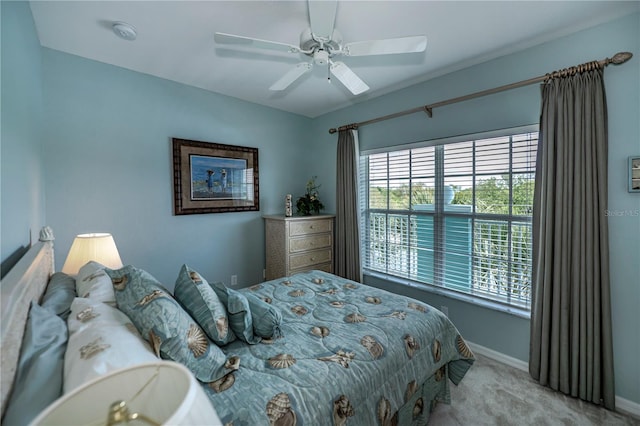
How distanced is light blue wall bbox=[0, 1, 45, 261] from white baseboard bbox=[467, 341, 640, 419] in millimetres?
3302

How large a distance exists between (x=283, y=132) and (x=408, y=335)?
3.15 metres

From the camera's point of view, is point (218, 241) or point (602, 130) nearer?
point (602, 130)

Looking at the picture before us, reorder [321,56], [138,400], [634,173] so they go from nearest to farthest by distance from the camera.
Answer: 1. [138,400]
2. [321,56]
3. [634,173]

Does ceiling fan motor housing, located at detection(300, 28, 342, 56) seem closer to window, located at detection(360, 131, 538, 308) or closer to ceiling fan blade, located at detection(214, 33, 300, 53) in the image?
ceiling fan blade, located at detection(214, 33, 300, 53)

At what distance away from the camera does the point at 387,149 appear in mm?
3293

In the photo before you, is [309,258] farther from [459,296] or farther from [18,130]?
[18,130]

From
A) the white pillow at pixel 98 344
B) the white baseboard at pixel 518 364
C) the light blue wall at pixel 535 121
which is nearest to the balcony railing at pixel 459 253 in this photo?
the light blue wall at pixel 535 121

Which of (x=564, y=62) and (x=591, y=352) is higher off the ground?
(x=564, y=62)

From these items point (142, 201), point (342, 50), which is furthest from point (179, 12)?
point (142, 201)

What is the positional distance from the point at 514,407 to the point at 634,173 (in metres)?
1.76

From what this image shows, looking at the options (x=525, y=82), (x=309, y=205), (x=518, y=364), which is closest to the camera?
(x=525, y=82)

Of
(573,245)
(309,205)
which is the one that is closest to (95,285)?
(309,205)

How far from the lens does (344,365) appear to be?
133 centimetres

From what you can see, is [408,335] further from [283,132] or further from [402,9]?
[283,132]
